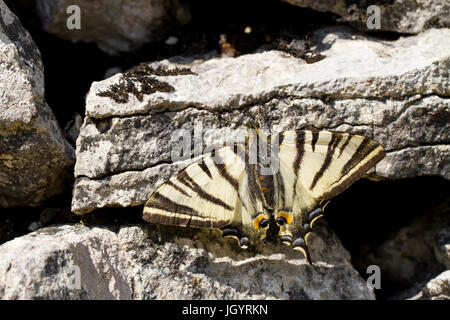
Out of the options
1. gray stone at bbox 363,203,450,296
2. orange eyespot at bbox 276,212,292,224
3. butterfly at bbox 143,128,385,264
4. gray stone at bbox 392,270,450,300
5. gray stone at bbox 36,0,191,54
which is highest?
gray stone at bbox 36,0,191,54

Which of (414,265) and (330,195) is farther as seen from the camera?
(414,265)

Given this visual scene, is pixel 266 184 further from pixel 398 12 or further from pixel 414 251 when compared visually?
pixel 398 12

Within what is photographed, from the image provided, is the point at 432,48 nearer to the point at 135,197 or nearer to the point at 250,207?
the point at 250,207

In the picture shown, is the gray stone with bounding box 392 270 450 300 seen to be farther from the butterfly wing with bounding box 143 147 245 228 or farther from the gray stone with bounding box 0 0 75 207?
the gray stone with bounding box 0 0 75 207

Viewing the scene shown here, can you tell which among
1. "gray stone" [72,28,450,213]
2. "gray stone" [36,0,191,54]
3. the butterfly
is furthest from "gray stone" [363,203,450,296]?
"gray stone" [36,0,191,54]

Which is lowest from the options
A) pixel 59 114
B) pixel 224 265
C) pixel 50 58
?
pixel 224 265

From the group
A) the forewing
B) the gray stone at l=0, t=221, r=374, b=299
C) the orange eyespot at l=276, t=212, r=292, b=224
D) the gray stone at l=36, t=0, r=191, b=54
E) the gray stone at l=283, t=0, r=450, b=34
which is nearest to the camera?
the gray stone at l=0, t=221, r=374, b=299

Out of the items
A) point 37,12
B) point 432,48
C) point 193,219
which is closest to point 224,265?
point 193,219
